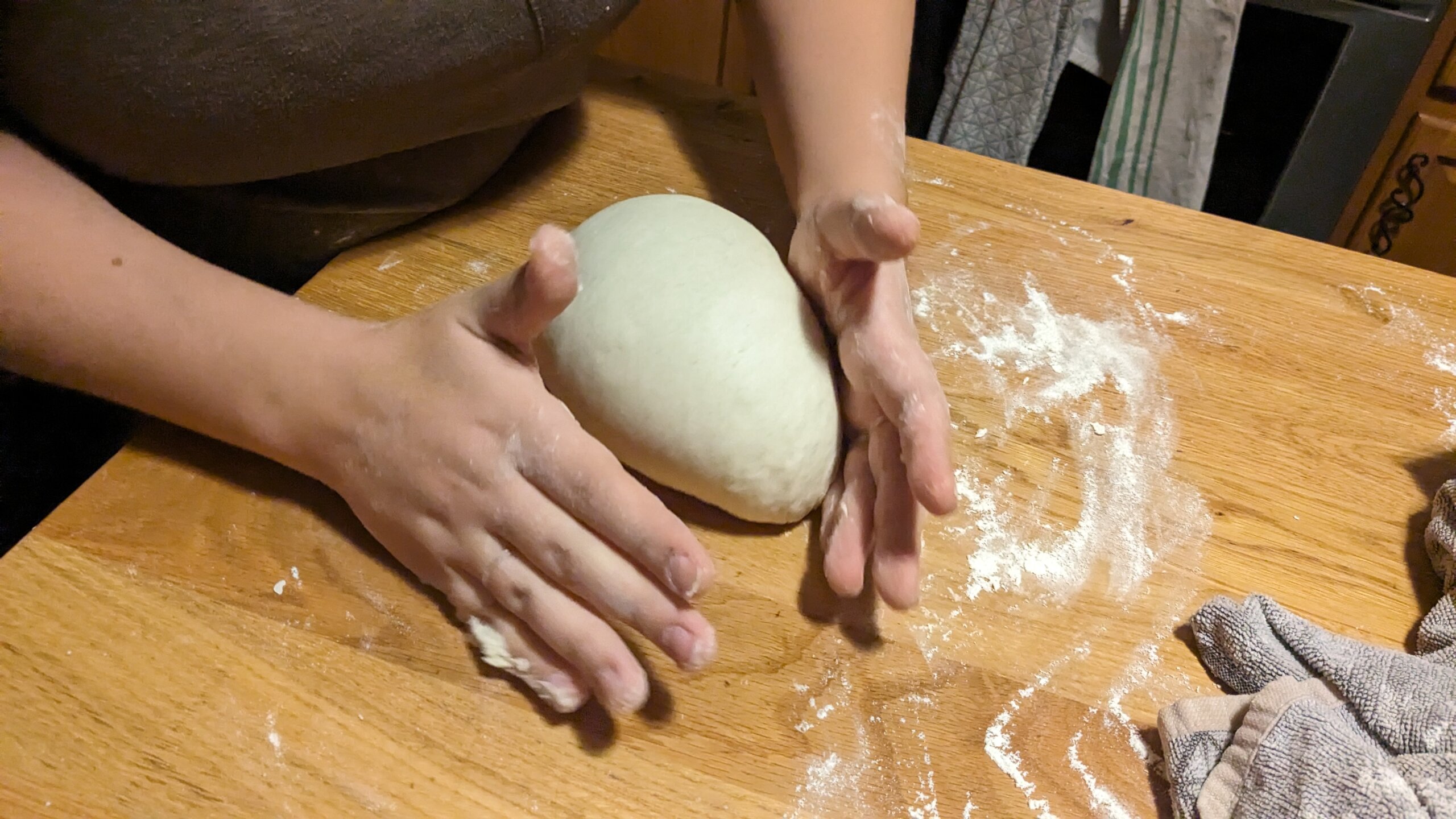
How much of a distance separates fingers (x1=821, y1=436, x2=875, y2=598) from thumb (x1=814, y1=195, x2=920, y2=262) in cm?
15

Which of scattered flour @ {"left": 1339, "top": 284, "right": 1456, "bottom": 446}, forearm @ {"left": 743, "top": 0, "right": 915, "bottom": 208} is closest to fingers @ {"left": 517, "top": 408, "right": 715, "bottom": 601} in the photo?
forearm @ {"left": 743, "top": 0, "right": 915, "bottom": 208}

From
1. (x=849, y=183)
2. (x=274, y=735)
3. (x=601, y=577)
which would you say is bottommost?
(x=274, y=735)

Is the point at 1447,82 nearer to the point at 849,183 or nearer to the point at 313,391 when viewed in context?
the point at 849,183

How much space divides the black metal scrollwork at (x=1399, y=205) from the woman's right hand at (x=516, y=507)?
4.29ft

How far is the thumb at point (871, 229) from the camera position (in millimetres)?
526

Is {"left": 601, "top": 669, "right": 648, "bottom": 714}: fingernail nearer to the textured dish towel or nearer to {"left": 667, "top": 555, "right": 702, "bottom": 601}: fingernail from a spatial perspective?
{"left": 667, "top": 555, "right": 702, "bottom": 601}: fingernail

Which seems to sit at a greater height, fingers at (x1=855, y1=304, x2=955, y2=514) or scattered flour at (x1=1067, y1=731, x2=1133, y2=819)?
fingers at (x1=855, y1=304, x2=955, y2=514)

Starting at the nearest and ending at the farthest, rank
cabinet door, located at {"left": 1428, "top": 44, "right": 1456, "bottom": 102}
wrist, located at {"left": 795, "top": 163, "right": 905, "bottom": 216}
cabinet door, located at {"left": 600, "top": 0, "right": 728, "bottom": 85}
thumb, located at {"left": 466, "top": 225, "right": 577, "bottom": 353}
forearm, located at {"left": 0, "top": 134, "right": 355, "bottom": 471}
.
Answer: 1. thumb, located at {"left": 466, "top": 225, "right": 577, "bottom": 353}
2. forearm, located at {"left": 0, "top": 134, "right": 355, "bottom": 471}
3. wrist, located at {"left": 795, "top": 163, "right": 905, "bottom": 216}
4. cabinet door, located at {"left": 1428, "top": 44, "right": 1456, "bottom": 102}
5. cabinet door, located at {"left": 600, "top": 0, "right": 728, "bottom": 85}

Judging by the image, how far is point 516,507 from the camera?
538mm

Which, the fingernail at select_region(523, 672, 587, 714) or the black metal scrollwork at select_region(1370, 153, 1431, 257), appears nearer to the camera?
the fingernail at select_region(523, 672, 587, 714)

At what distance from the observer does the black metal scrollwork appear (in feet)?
4.11

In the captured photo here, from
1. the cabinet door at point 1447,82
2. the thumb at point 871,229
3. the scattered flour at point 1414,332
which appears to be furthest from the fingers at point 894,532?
the cabinet door at point 1447,82

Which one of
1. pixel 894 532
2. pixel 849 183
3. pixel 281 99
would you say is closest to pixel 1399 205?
pixel 849 183

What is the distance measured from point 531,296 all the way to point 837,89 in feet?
1.35
